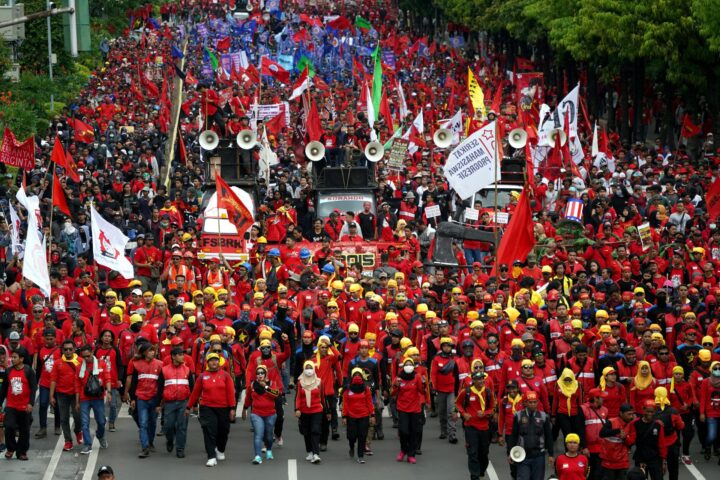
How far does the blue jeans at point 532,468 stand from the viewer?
18516 mm

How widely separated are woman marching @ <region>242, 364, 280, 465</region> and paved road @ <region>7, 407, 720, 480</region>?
0.33 meters

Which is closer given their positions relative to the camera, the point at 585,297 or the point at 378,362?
the point at 378,362

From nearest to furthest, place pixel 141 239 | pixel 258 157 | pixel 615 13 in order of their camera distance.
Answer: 1. pixel 141 239
2. pixel 258 157
3. pixel 615 13

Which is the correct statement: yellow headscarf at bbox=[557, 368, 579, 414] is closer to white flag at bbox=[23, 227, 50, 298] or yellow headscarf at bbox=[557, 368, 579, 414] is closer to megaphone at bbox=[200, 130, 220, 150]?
white flag at bbox=[23, 227, 50, 298]

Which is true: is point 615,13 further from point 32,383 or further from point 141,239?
point 32,383

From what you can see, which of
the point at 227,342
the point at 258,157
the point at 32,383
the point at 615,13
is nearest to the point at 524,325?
the point at 227,342

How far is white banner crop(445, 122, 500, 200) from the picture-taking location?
87.3 feet

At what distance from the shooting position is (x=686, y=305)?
78.2ft

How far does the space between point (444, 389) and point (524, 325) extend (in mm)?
1491

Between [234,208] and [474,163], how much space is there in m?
3.85

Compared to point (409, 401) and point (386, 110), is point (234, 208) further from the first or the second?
point (386, 110)

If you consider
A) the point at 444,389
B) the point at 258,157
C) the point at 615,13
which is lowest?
the point at 444,389

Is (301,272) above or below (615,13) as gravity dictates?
below

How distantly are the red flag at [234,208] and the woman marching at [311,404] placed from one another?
7.55 metres
